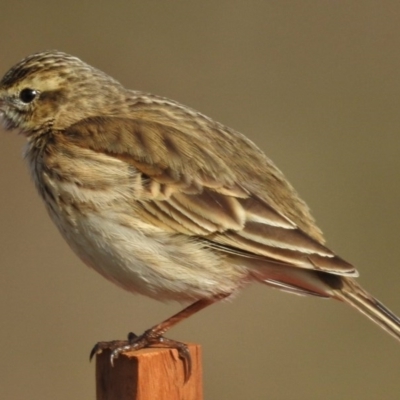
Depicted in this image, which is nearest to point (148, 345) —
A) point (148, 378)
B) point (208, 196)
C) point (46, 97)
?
point (148, 378)

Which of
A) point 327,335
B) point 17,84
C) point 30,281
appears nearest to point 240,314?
point 327,335

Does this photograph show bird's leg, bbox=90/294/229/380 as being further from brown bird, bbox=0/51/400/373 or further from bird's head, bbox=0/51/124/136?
bird's head, bbox=0/51/124/136

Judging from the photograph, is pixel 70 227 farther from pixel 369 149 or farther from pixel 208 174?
pixel 369 149

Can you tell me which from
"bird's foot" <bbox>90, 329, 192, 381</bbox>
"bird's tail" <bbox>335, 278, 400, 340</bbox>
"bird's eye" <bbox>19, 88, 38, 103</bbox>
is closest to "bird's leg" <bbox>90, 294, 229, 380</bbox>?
"bird's foot" <bbox>90, 329, 192, 381</bbox>

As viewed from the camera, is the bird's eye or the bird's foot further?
the bird's eye

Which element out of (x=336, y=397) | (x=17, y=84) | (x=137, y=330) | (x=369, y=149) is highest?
(x=369, y=149)

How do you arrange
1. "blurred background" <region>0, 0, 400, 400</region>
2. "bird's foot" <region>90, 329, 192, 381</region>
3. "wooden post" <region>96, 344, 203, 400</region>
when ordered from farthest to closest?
"blurred background" <region>0, 0, 400, 400</region>, "bird's foot" <region>90, 329, 192, 381</region>, "wooden post" <region>96, 344, 203, 400</region>
